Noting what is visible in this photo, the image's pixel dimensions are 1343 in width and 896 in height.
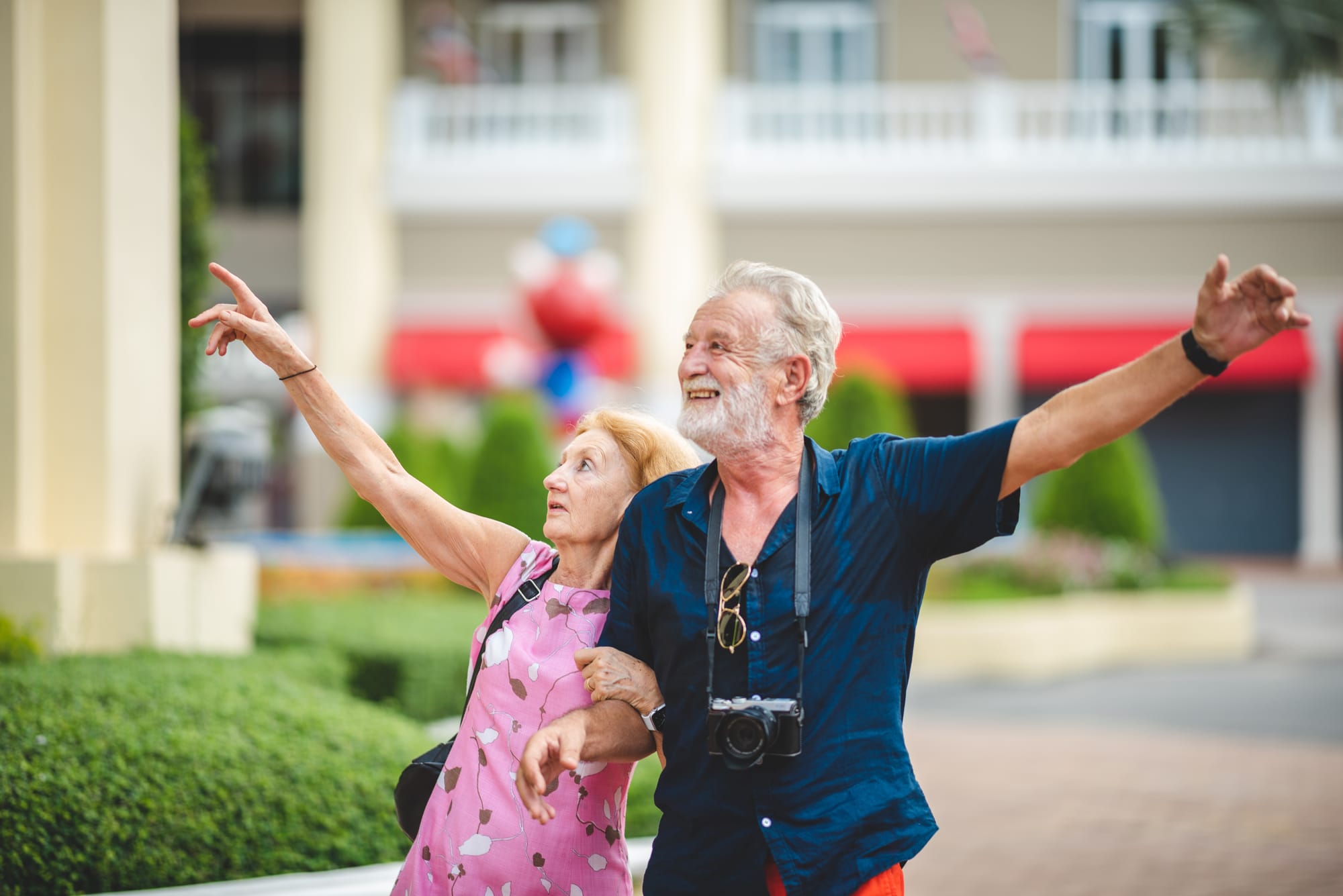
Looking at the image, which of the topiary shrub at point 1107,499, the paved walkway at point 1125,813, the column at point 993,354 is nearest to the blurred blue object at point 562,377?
the topiary shrub at point 1107,499

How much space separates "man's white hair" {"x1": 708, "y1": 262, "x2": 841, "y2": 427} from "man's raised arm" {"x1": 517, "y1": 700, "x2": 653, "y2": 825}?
0.66 metres

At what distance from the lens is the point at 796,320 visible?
271 centimetres

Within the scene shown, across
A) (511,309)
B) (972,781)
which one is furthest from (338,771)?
(511,309)

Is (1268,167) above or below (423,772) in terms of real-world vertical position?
above

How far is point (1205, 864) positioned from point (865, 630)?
4.19 m

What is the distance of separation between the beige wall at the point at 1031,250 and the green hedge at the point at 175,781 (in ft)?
53.7

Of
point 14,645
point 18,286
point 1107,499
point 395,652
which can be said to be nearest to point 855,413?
point 1107,499

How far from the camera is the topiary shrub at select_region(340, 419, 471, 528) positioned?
15609mm

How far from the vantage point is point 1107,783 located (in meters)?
7.72

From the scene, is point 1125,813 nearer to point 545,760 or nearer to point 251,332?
point 545,760

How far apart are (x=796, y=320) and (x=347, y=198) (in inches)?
747

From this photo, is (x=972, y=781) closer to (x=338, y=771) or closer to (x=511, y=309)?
(x=338, y=771)

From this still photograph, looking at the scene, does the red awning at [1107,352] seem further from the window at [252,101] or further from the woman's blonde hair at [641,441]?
the woman's blonde hair at [641,441]

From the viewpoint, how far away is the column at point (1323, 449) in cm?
2088
